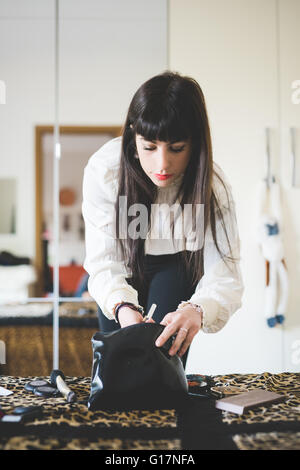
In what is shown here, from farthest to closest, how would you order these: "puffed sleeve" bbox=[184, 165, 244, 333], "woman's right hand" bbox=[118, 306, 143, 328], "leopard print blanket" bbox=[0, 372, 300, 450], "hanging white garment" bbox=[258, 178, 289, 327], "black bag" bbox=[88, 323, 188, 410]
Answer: "hanging white garment" bbox=[258, 178, 289, 327] → "puffed sleeve" bbox=[184, 165, 244, 333] → "woman's right hand" bbox=[118, 306, 143, 328] → "black bag" bbox=[88, 323, 188, 410] → "leopard print blanket" bbox=[0, 372, 300, 450]

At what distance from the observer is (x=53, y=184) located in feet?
7.57

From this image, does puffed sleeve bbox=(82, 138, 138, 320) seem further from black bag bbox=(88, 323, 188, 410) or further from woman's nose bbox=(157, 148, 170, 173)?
black bag bbox=(88, 323, 188, 410)

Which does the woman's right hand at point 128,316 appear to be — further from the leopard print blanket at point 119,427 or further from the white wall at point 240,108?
the white wall at point 240,108

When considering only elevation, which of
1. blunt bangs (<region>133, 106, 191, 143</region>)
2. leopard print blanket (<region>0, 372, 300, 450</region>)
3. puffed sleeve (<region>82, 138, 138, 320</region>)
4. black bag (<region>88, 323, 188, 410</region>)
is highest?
blunt bangs (<region>133, 106, 191, 143</region>)

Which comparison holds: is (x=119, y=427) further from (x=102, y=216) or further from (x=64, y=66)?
(x=64, y=66)

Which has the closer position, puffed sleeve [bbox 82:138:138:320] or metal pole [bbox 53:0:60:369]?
puffed sleeve [bbox 82:138:138:320]

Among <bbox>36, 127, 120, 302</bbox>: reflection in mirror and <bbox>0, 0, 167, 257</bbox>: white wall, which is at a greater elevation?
<bbox>0, 0, 167, 257</bbox>: white wall

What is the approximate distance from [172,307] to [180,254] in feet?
0.50

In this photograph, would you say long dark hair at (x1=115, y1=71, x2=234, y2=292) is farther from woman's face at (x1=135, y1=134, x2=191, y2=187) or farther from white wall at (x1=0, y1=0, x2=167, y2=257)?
white wall at (x1=0, y1=0, x2=167, y2=257)

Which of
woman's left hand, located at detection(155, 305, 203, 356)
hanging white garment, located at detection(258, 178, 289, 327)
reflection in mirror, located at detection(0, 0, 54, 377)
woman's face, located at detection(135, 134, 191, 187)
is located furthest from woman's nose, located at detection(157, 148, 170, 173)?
reflection in mirror, located at detection(0, 0, 54, 377)

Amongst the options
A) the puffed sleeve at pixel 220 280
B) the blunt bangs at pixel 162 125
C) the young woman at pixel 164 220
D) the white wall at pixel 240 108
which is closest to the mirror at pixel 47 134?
the white wall at pixel 240 108

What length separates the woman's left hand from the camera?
96 centimetres

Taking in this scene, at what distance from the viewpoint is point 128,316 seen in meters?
1.05

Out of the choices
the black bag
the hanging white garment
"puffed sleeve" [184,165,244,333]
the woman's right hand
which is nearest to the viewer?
the black bag
